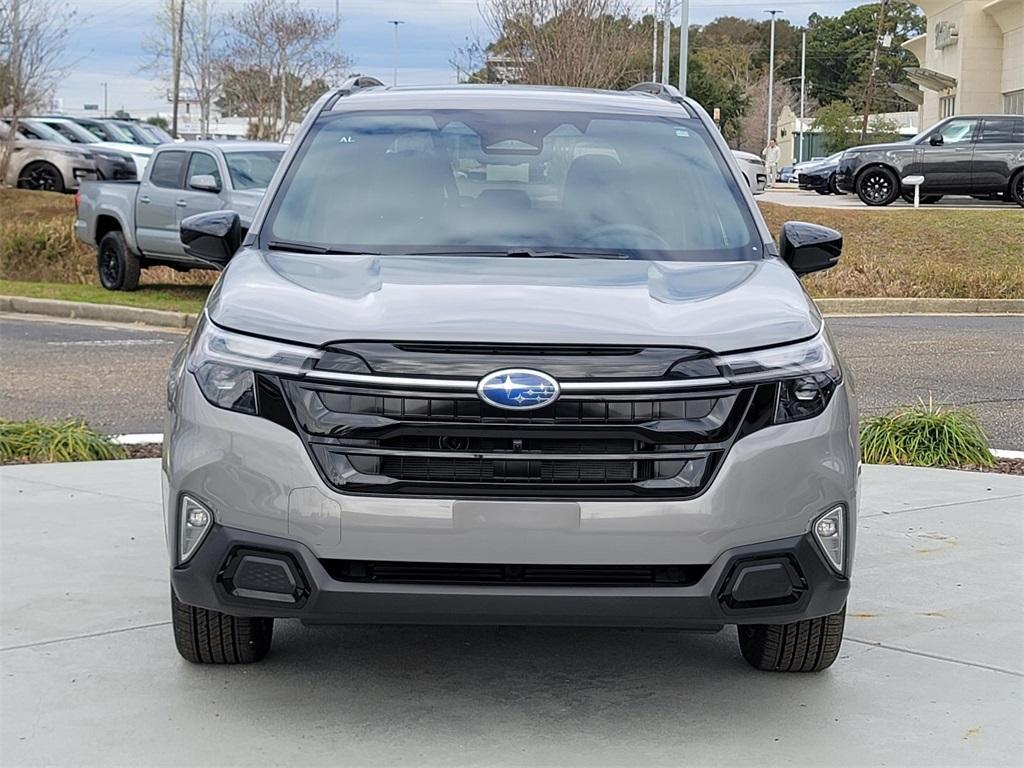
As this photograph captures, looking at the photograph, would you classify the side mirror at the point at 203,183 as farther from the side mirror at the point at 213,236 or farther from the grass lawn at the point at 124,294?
the side mirror at the point at 213,236

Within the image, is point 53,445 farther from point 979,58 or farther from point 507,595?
point 979,58

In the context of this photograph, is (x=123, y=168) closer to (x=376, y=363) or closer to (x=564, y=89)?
(x=564, y=89)

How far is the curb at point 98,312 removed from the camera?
16.6 metres

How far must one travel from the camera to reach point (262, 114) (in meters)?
56.6

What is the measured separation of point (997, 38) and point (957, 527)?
53.1m

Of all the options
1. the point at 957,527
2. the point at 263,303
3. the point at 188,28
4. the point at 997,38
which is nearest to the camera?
the point at 263,303

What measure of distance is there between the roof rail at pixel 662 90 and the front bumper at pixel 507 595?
2.74 m

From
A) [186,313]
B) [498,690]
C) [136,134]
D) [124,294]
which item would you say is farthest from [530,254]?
[136,134]

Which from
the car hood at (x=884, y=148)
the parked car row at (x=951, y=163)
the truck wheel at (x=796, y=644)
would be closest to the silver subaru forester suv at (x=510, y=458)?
the truck wheel at (x=796, y=644)

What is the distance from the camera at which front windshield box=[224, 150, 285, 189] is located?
17.3 m

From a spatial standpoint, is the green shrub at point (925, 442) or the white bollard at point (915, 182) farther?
the white bollard at point (915, 182)

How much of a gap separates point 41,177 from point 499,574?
26748 millimetres

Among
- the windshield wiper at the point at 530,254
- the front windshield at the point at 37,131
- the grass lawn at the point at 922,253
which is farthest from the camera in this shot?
the front windshield at the point at 37,131

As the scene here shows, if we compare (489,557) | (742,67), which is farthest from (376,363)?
(742,67)
